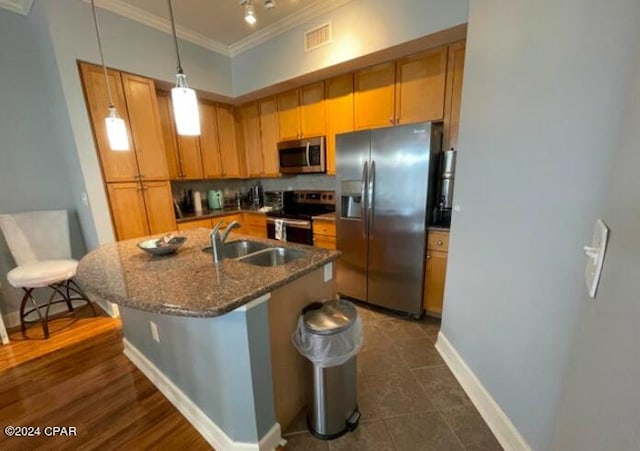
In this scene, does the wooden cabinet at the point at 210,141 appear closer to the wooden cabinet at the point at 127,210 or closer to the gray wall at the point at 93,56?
the gray wall at the point at 93,56

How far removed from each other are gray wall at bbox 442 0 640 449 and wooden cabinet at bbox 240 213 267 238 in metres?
2.53

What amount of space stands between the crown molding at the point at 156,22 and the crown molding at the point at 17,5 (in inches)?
23.6

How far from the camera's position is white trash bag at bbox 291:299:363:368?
1.22m

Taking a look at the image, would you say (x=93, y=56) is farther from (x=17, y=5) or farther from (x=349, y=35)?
(x=349, y=35)

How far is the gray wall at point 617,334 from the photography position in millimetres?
424

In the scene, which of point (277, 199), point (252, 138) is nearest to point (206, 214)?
point (277, 199)

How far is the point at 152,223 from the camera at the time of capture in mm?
2889

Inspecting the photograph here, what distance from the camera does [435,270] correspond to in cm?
228

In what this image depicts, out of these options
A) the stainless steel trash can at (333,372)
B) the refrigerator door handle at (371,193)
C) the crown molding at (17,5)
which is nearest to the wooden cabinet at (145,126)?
the crown molding at (17,5)

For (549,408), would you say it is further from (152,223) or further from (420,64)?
(152,223)

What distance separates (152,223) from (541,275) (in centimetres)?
338

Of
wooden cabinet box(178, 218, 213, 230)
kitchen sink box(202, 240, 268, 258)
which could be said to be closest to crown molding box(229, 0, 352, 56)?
wooden cabinet box(178, 218, 213, 230)

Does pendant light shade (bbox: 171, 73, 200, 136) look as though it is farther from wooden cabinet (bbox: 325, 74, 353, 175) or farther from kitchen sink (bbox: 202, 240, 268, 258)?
wooden cabinet (bbox: 325, 74, 353, 175)

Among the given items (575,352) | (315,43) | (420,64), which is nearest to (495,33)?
(420,64)
